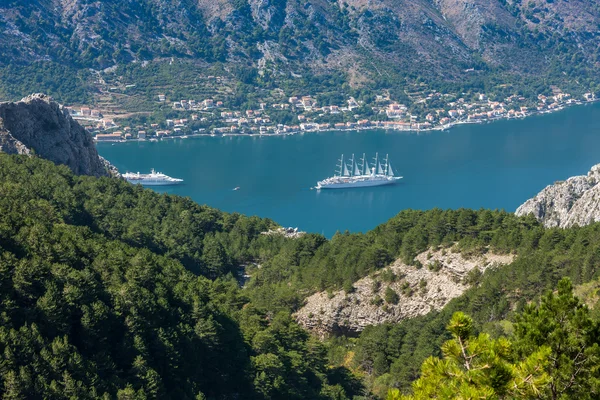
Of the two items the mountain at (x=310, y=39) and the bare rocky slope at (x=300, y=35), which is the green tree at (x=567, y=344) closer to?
the mountain at (x=310, y=39)

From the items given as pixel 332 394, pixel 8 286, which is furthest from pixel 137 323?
pixel 332 394

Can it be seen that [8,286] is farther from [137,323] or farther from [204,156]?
[204,156]

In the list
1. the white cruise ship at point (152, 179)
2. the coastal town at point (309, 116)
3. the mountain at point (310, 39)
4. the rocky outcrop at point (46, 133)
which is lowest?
the white cruise ship at point (152, 179)

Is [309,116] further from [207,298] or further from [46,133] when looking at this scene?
[207,298]

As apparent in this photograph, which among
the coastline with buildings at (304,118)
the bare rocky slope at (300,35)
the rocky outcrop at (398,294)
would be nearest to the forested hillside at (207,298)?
the rocky outcrop at (398,294)

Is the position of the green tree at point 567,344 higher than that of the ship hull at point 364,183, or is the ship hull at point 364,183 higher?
the green tree at point 567,344

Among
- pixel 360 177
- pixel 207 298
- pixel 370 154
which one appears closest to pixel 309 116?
pixel 370 154
